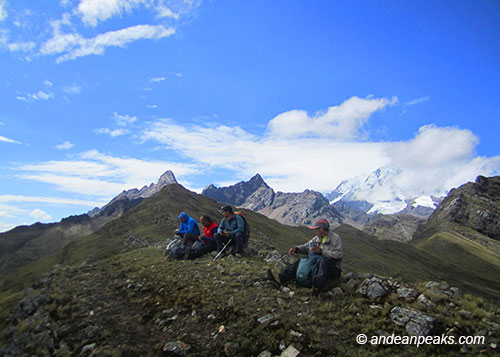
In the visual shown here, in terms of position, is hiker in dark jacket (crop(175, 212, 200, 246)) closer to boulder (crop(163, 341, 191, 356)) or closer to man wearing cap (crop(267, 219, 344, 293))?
man wearing cap (crop(267, 219, 344, 293))

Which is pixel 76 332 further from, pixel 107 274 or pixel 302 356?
pixel 107 274

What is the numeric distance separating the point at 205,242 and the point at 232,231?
2.58m

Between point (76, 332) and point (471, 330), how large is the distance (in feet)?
42.4

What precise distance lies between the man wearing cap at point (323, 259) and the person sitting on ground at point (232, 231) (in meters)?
6.37

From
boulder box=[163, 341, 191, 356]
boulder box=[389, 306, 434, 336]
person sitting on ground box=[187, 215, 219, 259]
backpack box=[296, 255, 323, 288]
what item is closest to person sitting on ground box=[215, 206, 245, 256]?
person sitting on ground box=[187, 215, 219, 259]

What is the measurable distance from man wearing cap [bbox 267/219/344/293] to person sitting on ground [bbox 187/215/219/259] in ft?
27.3

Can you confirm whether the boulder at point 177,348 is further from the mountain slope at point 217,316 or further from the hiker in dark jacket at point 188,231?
the hiker in dark jacket at point 188,231

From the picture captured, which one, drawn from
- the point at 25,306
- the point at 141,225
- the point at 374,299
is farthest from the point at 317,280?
the point at 141,225

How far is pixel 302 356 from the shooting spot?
7.27m

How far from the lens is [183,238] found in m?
21.9

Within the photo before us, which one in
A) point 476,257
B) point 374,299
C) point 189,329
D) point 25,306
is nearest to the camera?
point 189,329

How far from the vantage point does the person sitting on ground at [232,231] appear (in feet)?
62.4

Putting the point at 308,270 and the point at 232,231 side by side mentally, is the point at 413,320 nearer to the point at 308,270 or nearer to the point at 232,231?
the point at 308,270

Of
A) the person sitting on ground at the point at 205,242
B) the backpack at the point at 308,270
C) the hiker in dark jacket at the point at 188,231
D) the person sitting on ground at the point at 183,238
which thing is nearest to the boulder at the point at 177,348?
the backpack at the point at 308,270
